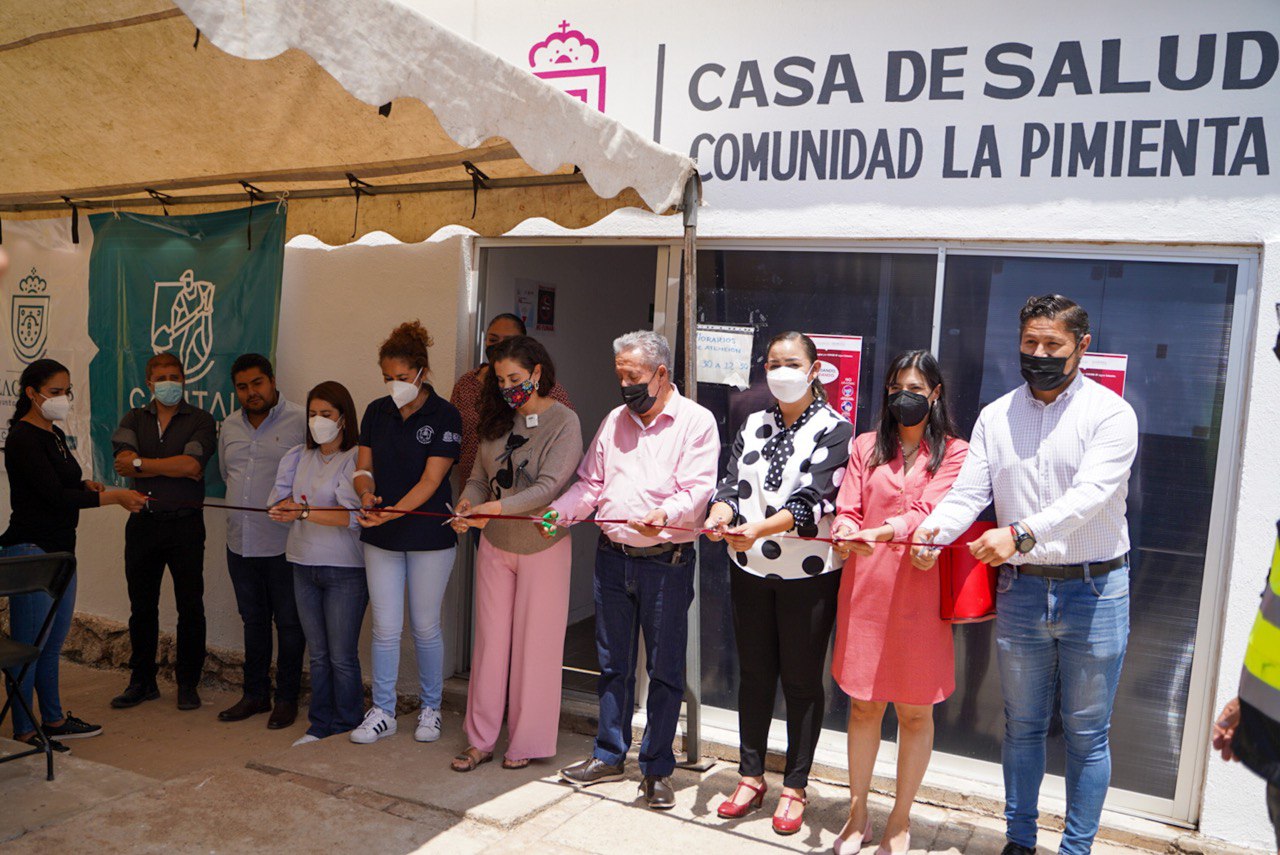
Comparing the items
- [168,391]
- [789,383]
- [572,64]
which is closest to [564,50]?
[572,64]

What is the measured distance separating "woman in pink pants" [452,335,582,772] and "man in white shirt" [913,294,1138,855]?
1.65 meters

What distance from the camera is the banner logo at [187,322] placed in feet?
19.1

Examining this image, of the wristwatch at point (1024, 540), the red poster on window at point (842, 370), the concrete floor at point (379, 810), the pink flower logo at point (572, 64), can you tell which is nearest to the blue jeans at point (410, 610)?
the concrete floor at point (379, 810)

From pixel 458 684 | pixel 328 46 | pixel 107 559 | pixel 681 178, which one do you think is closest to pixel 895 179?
pixel 681 178

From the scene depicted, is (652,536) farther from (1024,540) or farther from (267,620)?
(267,620)

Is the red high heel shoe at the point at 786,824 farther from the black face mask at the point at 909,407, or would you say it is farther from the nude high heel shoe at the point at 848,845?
the black face mask at the point at 909,407

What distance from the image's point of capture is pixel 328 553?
4887mm

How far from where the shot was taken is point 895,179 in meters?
4.45

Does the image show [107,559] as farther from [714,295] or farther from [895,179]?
[895,179]

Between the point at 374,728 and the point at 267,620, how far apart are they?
1046 millimetres

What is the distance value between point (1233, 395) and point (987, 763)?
1833mm

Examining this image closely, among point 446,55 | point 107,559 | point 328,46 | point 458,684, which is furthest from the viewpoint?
point 107,559

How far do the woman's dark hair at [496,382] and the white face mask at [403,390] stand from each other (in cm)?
32

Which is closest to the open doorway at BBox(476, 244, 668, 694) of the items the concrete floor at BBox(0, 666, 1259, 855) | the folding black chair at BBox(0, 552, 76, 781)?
the concrete floor at BBox(0, 666, 1259, 855)
